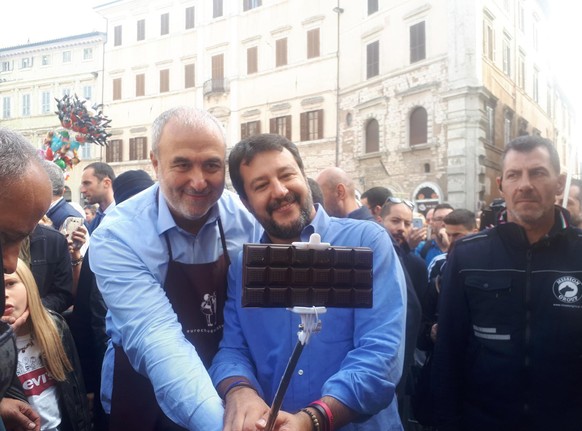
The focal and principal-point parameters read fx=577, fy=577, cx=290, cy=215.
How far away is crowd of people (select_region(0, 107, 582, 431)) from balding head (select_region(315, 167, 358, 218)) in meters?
1.58

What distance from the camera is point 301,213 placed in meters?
2.07

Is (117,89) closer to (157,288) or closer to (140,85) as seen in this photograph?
(140,85)

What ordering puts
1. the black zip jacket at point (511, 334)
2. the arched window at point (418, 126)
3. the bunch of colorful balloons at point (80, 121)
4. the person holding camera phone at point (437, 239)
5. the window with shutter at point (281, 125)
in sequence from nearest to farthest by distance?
the black zip jacket at point (511, 334) < the person holding camera phone at point (437, 239) < the bunch of colorful balloons at point (80, 121) < the arched window at point (418, 126) < the window with shutter at point (281, 125)

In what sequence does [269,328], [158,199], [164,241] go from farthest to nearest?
1. [158,199]
2. [164,241]
3. [269,328]

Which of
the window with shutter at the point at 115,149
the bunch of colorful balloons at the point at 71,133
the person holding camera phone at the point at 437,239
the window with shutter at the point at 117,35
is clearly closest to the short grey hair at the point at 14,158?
the person holding camera phone at the point at 437,239

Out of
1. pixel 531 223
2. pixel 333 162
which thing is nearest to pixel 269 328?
pixel 531 223

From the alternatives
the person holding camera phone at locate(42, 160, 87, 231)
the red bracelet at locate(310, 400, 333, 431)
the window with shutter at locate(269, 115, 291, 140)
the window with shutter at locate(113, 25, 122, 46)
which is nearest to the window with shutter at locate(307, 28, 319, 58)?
the window with shutter at locate(269, 115, 291, 140)

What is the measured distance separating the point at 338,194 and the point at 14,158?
3.23 m

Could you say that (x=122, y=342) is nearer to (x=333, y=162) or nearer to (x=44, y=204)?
(x=44, y=204)

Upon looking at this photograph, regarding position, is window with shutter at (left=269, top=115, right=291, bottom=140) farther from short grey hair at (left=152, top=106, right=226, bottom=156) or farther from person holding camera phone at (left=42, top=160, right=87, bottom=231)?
short grey hair at (left=152, top=106, right=226, bottom=156)

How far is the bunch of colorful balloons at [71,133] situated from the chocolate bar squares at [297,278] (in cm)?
606

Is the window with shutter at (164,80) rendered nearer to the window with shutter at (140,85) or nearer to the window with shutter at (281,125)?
the window with shutter at (140,85)

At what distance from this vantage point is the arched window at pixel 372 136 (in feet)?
70.1

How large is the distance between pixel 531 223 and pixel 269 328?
1.50m
